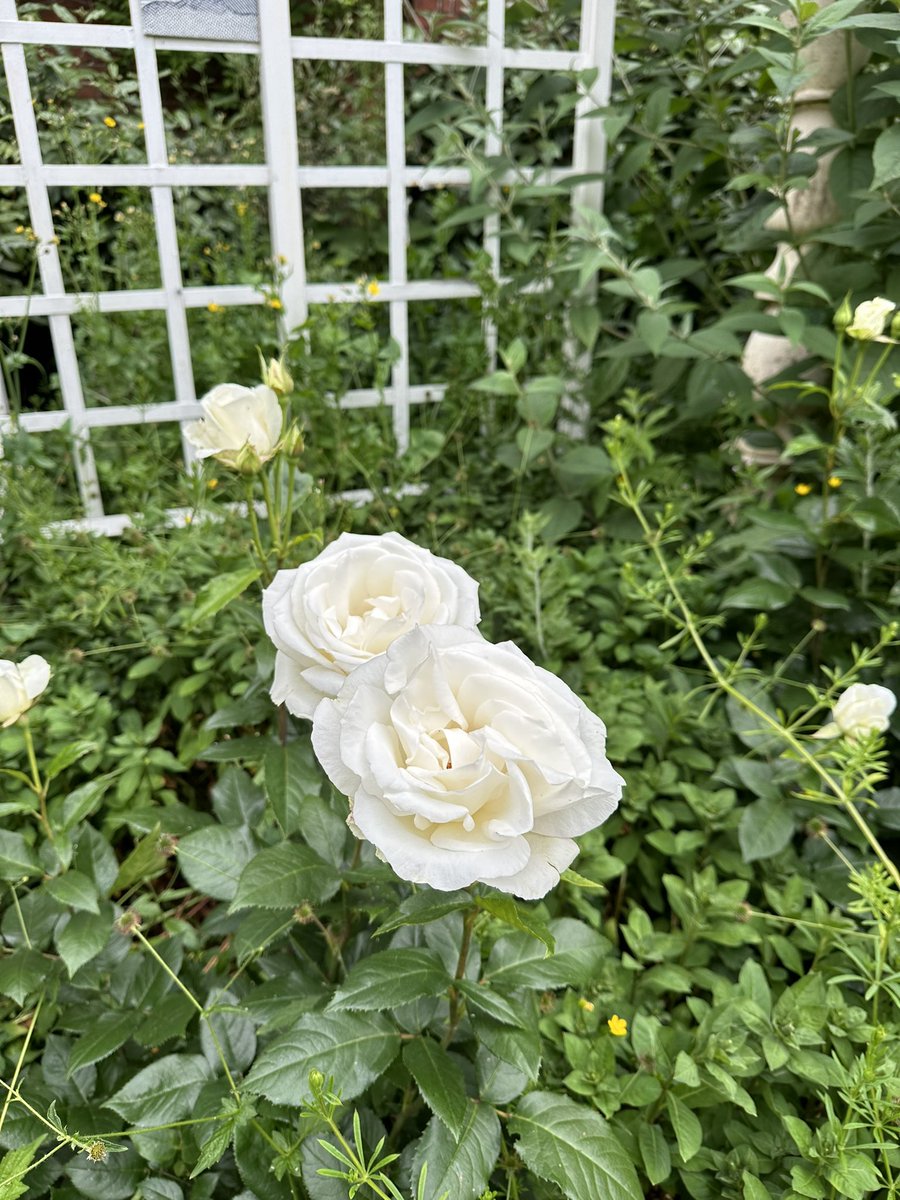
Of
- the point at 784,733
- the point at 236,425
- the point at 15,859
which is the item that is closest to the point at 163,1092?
the point at 15,859

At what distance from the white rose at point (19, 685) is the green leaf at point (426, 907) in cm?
43

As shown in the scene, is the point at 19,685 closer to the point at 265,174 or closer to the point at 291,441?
the point at 291,441

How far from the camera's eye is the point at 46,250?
1.78 m

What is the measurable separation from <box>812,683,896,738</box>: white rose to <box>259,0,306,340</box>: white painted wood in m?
1.52

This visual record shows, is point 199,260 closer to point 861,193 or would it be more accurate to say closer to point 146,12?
point 146,12

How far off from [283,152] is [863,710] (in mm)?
1719

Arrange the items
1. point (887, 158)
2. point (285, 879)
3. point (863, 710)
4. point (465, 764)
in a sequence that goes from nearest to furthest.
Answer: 1. point (465, 764)
2. point (285, 879)
3. point (863, 710)
4. point (887, 158)

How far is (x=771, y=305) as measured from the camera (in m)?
2.00

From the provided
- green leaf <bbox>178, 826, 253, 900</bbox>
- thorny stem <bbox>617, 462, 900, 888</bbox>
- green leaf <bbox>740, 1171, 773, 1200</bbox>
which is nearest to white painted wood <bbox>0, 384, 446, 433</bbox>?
thorny stem <bbox>617, 462, 900, 888</bbox>

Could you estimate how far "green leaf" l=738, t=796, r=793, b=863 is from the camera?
119 cm

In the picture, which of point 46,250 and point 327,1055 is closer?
point 327,1055

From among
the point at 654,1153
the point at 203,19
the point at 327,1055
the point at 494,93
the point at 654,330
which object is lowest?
the point at 654,1153

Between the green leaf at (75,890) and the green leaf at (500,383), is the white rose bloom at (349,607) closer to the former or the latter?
the green leaf at (75,890)

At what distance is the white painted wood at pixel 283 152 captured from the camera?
5.81 ft
